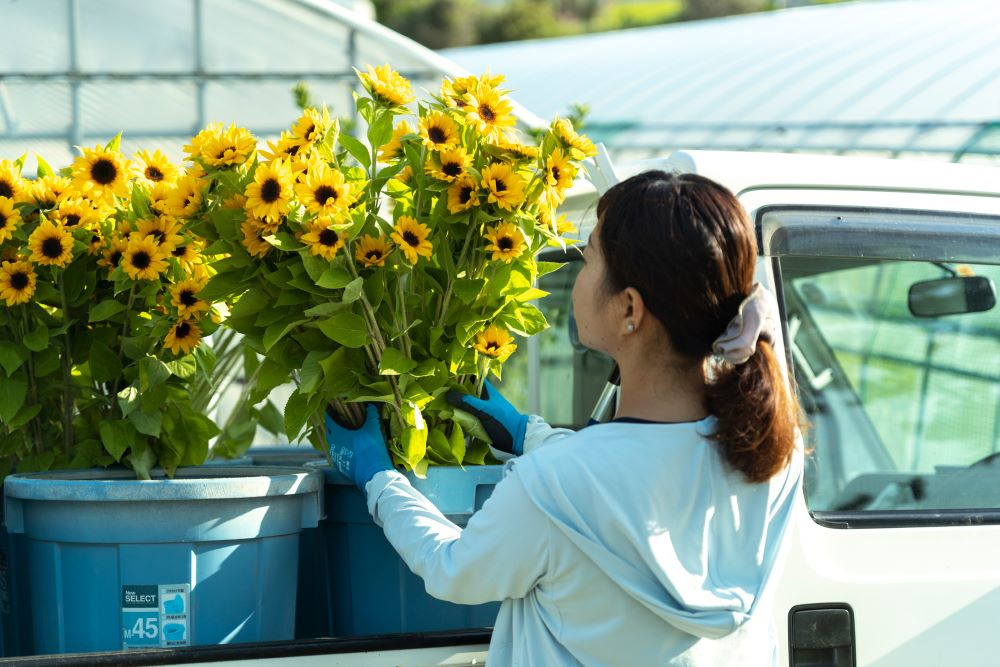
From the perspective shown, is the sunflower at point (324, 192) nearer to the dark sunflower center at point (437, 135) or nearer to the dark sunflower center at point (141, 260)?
the dark sunflower center at point (437, 135)

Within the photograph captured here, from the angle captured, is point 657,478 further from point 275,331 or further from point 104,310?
point 104,310


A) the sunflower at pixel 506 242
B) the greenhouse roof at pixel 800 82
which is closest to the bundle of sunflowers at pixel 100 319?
the sunflower at pixel 506 242

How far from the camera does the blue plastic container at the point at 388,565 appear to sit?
75.1 inches

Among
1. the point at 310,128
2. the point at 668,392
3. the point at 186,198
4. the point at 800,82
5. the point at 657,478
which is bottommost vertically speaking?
the point at 657,478

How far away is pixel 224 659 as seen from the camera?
5.49 ft

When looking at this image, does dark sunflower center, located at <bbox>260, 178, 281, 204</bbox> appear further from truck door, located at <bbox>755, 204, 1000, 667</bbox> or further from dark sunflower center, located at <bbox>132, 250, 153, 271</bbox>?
truck door, located at <bbox>755, 204, 1000, 667</bbox>

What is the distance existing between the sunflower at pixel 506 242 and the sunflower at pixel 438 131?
0.15 metres

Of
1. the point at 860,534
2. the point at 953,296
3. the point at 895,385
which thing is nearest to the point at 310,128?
the point at 860,534

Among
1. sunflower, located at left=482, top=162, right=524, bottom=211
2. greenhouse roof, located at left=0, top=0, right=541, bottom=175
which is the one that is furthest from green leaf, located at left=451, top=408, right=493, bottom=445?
greenhouse roof, located at left=0, top=0, right=541, bottom=175

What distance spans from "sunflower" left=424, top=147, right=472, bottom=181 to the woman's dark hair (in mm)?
354

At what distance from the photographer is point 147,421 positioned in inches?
76.0

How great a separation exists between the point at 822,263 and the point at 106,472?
1.74 m

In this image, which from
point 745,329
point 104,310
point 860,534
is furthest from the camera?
point 860,534

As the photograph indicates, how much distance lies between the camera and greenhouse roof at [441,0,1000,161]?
35.1 feet
